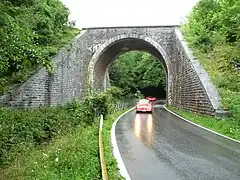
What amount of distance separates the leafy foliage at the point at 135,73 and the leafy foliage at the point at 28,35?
26336 mm

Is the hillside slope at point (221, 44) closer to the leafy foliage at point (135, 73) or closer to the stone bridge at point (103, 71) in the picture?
the stone bridge at point (103, 71)

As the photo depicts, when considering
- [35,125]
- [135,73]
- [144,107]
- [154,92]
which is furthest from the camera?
[135,73]

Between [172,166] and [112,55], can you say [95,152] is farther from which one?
[112,55]

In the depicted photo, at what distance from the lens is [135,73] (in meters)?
67.8

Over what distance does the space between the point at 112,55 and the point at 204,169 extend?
33551mm

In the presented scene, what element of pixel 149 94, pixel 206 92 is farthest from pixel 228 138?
pixel 149 94

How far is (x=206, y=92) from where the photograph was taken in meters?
19.1

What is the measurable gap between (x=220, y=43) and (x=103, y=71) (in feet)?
63.3

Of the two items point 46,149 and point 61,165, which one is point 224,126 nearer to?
point 46,149

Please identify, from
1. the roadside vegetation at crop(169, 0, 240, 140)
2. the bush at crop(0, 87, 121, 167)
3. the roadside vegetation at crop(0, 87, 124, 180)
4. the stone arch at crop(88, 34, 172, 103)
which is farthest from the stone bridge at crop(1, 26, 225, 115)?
the roadside vegetation at crop(0, 87, 124, 180)

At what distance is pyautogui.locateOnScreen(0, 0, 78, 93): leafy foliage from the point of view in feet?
33.5

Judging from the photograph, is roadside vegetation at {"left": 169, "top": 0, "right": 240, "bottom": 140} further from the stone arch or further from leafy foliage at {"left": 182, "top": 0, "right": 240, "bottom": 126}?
the stone arch

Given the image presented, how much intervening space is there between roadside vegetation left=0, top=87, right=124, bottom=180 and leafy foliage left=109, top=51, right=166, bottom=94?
1671 inches

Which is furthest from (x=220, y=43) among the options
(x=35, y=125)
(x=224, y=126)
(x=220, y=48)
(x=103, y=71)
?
(x=103, y=71)
